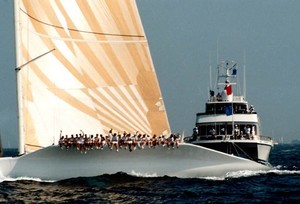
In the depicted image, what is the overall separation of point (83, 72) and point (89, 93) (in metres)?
1.15

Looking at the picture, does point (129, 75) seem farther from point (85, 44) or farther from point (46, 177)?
point (46, 177)

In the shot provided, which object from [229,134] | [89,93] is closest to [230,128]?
[229,134]

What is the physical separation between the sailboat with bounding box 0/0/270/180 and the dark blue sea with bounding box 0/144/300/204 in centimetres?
47

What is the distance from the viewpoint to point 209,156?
97.3 ft

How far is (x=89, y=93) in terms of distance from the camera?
31859 mm

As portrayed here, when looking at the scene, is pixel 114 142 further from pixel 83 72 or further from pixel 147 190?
pixel 83 72

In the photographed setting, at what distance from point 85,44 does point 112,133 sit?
490 cm

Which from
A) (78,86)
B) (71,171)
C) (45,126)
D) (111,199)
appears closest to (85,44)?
(78,86)

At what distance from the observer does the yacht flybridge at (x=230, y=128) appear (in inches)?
1684

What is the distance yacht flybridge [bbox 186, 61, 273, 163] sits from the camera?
4278cm

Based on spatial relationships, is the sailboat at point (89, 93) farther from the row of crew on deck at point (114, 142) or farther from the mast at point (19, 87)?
the row of crew on deck at point (114, 142)

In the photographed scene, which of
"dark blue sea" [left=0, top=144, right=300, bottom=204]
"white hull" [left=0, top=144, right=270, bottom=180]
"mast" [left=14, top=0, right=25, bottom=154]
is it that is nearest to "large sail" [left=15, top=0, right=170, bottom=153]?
"mast" [left=14, top=0, right=25, bottom=154]

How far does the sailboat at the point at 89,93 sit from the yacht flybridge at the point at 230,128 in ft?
29.3

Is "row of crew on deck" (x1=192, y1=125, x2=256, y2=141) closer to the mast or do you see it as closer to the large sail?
the large sail
